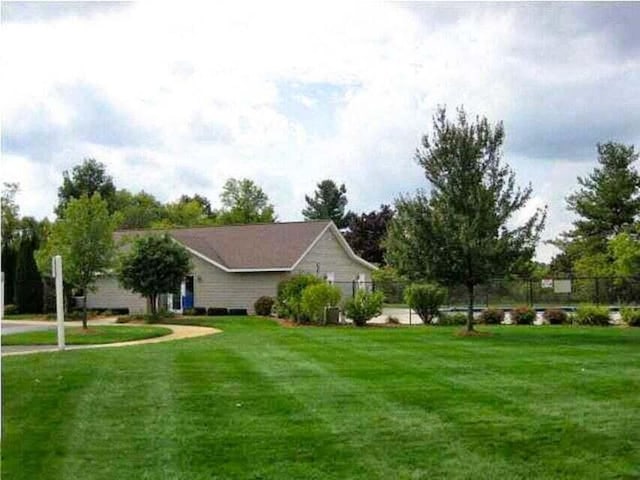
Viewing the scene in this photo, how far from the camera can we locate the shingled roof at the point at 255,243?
32584 mm

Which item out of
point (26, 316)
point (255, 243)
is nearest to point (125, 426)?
point (255, 243)

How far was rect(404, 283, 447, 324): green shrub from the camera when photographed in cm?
2614

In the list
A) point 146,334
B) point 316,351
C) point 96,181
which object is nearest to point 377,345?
point 316,351

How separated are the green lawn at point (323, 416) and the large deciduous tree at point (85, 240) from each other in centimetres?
996

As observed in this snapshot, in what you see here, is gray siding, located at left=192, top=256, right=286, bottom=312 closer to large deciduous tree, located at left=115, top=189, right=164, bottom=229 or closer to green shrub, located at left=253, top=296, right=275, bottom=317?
green shrub, located at left=253, top=296, right=275, bottom=317

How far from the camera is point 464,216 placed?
19.2 metres

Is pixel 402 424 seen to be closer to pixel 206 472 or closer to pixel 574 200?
pixel 206 472

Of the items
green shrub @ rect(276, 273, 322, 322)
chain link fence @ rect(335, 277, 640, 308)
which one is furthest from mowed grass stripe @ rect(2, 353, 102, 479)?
chain link fence @ rect(335, 277, 640, 308)

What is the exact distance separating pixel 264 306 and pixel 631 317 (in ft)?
44.2

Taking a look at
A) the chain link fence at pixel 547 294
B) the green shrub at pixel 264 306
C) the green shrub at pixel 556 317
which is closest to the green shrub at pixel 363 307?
the green shrub at pixel 556 317

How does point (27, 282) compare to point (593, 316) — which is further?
point (27, 282)

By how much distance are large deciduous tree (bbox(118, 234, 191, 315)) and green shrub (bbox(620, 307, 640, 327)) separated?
14965 mm

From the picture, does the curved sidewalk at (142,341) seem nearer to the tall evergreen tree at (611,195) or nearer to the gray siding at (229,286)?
the gray siding at (229,286)

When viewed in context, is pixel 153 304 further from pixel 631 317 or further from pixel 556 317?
pixel 631 317
